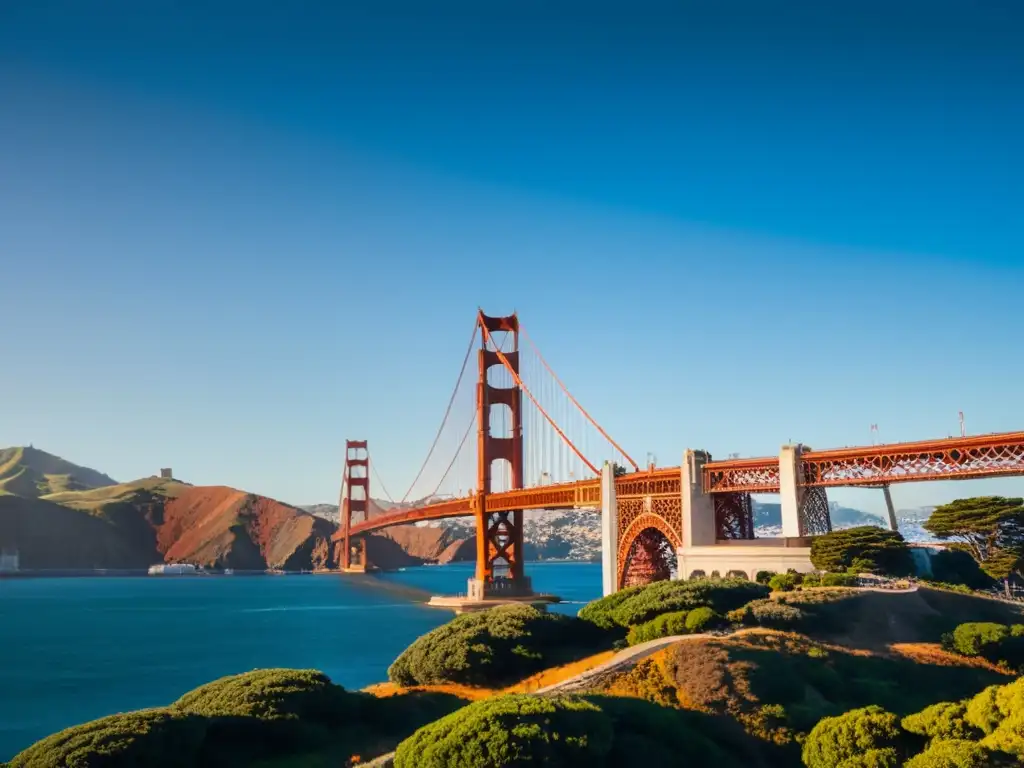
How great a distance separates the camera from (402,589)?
430ft

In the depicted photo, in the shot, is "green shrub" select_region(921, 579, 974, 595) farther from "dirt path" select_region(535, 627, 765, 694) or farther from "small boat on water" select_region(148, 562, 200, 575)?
"small boat on water" select_region(148, 562, 200, 575)

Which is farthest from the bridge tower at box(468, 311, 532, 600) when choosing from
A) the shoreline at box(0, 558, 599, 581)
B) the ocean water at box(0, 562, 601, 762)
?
the shoreline at box(0, 558, 599, 581)

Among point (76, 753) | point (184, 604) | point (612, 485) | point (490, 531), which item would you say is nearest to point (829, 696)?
point (76, 753)

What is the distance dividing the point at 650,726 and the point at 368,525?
113801mm

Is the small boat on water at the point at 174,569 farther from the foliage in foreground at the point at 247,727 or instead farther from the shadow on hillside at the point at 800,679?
the shadow on hillside at the point at 800,679

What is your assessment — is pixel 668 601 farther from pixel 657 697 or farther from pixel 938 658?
pixel 938 658

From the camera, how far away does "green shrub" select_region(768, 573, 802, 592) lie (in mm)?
40544

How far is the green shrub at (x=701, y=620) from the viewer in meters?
32.4

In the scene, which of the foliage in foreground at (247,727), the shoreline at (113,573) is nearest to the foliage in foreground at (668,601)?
the foliage in foreground at (247,727)

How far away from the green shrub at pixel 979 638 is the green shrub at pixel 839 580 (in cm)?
513

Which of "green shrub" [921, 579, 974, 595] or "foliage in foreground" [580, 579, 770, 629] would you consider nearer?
"foliage in foreground" [580, 579, 770, 629]

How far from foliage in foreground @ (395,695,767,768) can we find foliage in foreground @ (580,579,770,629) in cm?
1031

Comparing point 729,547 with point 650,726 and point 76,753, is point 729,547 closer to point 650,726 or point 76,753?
point 650,726

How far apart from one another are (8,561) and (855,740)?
18805 cm
